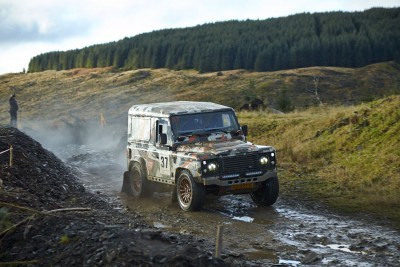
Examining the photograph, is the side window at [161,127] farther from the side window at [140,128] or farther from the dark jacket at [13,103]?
the dark jacket at [13,103]

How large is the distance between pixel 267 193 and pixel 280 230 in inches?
85.3

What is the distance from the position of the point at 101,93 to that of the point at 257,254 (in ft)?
243

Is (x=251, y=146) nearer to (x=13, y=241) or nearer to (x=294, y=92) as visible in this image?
(x=13, y=241)

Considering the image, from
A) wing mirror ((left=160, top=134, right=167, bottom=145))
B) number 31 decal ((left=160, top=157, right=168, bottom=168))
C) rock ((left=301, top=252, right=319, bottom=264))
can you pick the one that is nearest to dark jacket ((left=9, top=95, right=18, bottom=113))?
number 31 decal ((left=160, top=157, right=168, bottom=168))

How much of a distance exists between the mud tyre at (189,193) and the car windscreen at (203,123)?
120 centimetres

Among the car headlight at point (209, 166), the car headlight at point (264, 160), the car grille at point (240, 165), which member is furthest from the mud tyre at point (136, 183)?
the car headlight at point (264, 160)

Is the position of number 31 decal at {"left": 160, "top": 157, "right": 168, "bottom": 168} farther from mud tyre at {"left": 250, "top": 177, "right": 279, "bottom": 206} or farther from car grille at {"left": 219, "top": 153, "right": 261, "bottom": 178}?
mud tyre at {"left": 250, "top": 177, "right": 279, "bottom": 206}

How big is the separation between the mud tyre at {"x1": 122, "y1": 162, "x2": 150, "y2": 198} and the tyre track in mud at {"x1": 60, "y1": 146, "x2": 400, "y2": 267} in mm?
232

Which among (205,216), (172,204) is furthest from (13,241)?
(172,204)

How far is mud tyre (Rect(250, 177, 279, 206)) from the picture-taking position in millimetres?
13078

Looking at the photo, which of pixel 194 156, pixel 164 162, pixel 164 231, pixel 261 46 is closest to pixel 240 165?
pixel 194 156

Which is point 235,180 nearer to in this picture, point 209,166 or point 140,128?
point 209,166

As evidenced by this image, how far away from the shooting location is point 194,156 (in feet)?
41.1

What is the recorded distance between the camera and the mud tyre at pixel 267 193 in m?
A: 13.1
